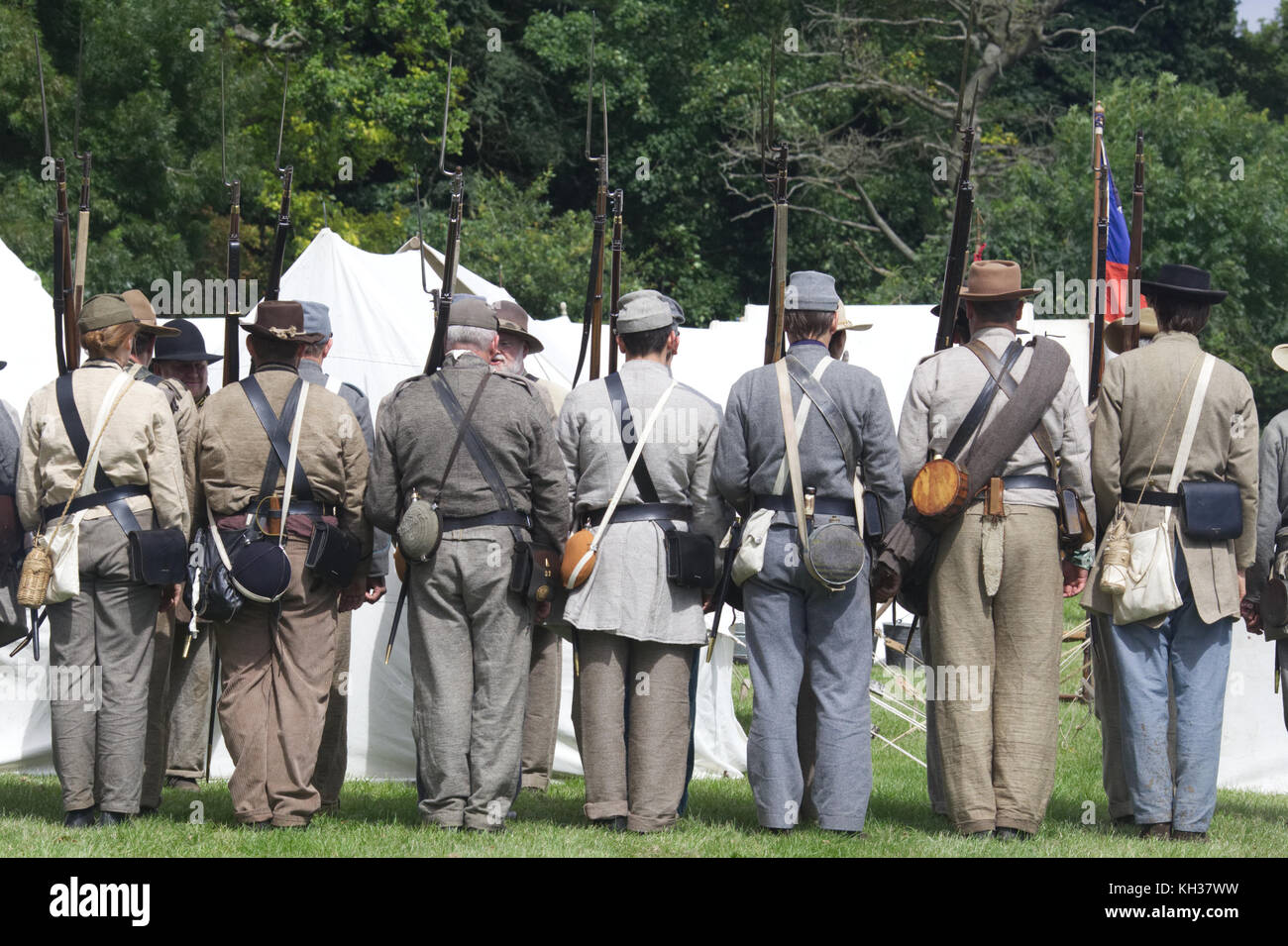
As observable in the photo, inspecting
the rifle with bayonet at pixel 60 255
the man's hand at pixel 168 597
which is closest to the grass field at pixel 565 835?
the man's hand at pixel 168 597

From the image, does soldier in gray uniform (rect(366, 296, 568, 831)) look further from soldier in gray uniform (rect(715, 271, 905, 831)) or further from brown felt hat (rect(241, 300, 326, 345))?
soldier in gray uniform (rect(715, 271, 905, 831))

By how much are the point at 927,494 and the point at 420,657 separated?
2.00 metres

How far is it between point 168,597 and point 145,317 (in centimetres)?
142

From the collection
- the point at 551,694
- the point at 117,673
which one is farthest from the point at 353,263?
the point at 117,673

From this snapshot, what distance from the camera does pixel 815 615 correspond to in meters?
6.23

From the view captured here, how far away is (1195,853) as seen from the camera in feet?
19.6

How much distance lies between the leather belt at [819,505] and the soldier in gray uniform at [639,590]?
1.04 feet

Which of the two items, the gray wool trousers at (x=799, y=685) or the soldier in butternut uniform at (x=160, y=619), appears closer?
the gray wool trousers at (x=799, y=685)

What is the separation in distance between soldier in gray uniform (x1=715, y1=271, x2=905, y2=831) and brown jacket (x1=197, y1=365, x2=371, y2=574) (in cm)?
149

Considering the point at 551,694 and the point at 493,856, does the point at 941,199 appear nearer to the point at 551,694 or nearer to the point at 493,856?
the point at 551,694

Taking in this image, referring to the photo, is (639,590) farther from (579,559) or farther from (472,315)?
(472,315)

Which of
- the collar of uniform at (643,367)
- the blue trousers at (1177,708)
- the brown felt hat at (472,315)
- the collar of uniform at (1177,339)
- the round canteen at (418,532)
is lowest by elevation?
the blue trousers at (1177,708)

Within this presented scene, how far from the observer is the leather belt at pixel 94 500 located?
643 cm

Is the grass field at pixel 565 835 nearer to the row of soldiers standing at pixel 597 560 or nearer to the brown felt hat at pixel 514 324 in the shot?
the row of soldiers standing at pixel 597 560
